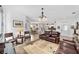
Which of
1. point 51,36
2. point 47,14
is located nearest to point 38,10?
point 47,14

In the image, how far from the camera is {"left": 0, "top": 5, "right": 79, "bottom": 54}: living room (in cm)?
214

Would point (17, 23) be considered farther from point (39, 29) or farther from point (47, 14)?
point (47, 14)

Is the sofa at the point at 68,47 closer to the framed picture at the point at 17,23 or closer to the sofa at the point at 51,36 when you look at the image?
the sofa at the point at 51,36

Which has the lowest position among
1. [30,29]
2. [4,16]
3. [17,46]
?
[17,46]

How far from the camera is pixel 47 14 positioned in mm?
2158

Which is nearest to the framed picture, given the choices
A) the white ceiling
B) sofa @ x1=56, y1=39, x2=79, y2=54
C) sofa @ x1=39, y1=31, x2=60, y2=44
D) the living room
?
the living room

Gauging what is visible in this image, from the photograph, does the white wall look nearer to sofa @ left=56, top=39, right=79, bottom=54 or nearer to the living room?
the living room

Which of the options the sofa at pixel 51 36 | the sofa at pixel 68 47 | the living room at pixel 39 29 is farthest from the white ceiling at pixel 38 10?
the sofa at pixel 68 47

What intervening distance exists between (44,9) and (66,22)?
0.39m

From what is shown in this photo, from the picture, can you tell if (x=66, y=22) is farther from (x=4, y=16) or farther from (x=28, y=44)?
(x=4, y=16)
